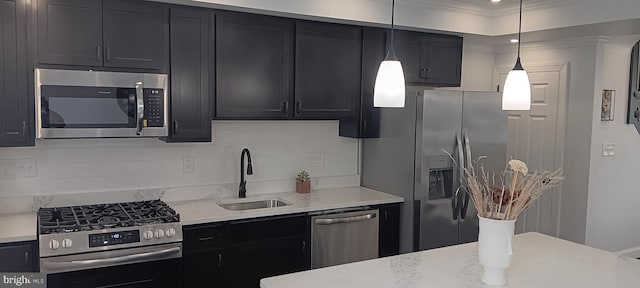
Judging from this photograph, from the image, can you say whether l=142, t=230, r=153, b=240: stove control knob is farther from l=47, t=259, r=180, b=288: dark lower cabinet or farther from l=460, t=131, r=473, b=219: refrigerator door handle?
l=460, t=131, r=473, b=219: refrigerator door handle

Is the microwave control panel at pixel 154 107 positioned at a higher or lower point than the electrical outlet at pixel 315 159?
higher

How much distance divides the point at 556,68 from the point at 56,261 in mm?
4377

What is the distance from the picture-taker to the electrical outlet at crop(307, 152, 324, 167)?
174 inches

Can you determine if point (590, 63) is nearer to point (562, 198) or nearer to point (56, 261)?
point (562, 198)

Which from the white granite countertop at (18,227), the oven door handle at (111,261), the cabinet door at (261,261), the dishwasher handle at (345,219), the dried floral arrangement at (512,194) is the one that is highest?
the dried floral arrangement at (512,194)

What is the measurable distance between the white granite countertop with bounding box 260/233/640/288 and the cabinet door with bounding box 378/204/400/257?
1484 millimetres

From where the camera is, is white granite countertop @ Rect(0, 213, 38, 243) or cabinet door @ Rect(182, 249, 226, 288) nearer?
white granite countertop @ Rect(0, 213, 38, 243)

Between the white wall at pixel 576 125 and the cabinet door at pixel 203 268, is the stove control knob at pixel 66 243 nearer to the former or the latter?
the cabinet door at pixel 203 268

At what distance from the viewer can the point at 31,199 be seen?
334cm

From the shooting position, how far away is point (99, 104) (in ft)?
10.4

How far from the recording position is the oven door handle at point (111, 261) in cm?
277

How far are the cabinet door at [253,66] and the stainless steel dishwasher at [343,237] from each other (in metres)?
0.87

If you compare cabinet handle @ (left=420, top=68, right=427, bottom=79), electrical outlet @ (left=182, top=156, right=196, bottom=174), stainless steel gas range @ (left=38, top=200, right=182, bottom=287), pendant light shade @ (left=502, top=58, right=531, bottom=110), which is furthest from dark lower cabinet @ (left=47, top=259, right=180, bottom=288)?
cabinet handle @ (left=420, top=68, right=427, bottom=79)

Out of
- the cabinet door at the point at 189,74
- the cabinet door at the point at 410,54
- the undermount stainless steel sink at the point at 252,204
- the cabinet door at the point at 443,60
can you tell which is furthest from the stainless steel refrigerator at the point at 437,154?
the cabinet door at the point at 189,74
